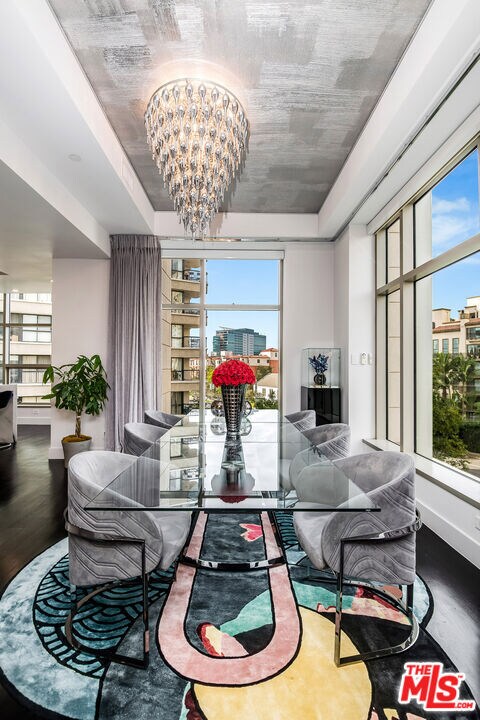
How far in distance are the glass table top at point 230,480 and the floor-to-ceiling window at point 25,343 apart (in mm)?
7418

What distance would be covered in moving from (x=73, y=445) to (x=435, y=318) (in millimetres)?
4274

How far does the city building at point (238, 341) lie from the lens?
19.7 ft

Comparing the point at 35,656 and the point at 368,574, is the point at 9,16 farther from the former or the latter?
the point at 368,574

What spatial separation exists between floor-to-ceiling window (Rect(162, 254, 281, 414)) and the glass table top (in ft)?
9.83

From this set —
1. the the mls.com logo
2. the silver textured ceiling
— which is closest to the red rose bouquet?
the the mls.com logo

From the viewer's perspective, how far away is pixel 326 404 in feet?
16.6

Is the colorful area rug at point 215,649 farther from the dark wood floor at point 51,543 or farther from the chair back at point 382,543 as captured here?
the chair back at point 382,543

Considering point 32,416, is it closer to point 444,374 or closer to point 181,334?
point 181,334

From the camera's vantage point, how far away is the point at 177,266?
19.5ft

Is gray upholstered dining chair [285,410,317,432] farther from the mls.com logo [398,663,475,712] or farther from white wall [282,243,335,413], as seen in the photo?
the mls.com logo [398,663,475,712]

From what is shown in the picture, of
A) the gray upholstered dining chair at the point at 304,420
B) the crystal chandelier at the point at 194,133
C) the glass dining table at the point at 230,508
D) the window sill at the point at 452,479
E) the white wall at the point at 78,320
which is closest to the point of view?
the glass dining table at the point at 230,508

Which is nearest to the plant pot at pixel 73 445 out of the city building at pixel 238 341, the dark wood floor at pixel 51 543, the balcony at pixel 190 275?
the dark wood floor at pixel 51 543

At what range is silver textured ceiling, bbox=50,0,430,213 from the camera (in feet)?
7.64

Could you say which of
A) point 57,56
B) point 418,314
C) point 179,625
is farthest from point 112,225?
point 179,625
